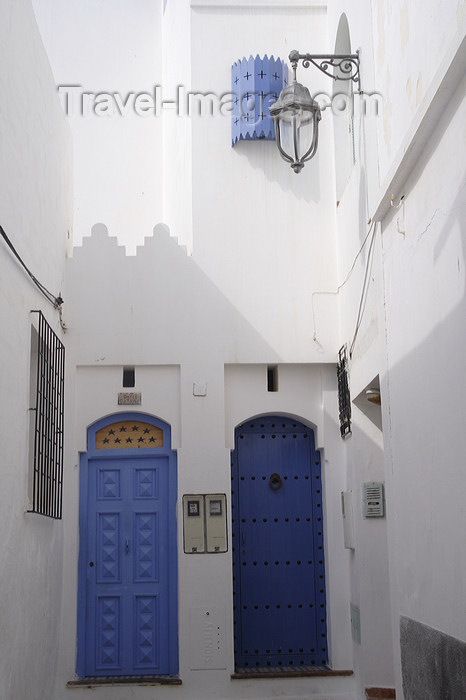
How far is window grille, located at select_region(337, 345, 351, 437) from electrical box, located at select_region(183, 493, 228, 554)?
1.48 metres

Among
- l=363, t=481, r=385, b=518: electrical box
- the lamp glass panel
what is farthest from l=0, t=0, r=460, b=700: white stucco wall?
the lamp glass panel

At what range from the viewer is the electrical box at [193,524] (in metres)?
9.09

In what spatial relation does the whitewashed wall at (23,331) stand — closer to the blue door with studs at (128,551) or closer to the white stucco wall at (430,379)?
the blue door with studs at (128,551)

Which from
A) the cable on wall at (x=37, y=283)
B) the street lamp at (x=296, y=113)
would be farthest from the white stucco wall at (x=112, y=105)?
the street lamp at (x=296, y=113)

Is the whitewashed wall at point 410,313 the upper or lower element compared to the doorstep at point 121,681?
upper

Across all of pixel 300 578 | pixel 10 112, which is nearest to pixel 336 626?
pixel 300 578

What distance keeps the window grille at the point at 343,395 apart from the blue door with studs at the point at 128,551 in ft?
5.90

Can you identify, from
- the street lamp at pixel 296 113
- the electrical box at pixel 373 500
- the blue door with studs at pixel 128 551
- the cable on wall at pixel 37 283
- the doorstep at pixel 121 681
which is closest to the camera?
the cable on wall at pixel 37 283

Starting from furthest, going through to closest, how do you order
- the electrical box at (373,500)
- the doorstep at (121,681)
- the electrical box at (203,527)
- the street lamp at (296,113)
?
the electrical box at (203,527) → the doorstep at (121,681) → the electrical box at (373,500) → the street lamp at (296,113)

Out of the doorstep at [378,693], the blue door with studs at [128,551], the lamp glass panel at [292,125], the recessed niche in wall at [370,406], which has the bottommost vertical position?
the doorstep at [378,693]

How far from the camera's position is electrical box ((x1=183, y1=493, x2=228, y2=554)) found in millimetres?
9086

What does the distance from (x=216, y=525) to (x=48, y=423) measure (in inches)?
79.0

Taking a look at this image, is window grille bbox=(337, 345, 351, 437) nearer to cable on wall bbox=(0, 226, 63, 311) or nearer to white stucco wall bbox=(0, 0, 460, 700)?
white stucco wall bbox=(0, 0, 460, 700)

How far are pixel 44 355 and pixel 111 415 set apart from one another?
4.86 feet
